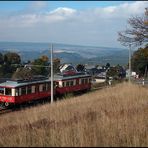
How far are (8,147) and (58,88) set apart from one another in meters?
28.7

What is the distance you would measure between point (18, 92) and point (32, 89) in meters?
1.97

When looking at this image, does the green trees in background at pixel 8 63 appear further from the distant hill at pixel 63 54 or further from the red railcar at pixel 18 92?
the red railcar at pixel 18 92

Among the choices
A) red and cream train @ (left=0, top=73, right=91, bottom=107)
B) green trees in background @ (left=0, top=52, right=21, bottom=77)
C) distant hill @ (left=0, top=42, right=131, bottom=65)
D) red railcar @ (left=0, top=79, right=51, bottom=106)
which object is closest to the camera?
red railcar @ (left=0, top=79, right=51, bottom=106)

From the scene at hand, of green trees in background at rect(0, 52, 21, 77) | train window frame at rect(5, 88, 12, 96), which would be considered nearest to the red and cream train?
train window frame at rect(5, 88, 12, 96)

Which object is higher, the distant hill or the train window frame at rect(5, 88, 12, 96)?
the distant hill

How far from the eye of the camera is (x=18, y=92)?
27.6 metres

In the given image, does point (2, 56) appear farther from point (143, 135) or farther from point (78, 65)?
point (143, 135)

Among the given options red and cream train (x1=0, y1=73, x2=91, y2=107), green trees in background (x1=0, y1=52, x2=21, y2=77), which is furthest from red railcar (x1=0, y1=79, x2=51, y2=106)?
green trees in background (x1=0, y1=52, x2=21, y2=77)

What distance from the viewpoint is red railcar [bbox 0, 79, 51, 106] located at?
27.5 m

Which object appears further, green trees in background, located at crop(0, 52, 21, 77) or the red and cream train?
green trees in background, located at crop(0, 52, 21, 77)

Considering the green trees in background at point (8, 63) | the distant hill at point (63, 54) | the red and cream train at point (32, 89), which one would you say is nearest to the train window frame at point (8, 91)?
the red and cream train at point (32, 89)

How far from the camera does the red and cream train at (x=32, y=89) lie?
27656 millimetres

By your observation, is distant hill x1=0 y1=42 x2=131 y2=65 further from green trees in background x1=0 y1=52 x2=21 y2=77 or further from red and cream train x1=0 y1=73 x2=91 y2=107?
red and cream train x1=0 y1=73 x2=91 y2=107

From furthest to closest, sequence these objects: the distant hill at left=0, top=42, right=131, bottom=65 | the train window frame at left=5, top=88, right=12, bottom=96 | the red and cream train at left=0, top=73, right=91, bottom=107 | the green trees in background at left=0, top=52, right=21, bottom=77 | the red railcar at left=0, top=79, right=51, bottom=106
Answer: the green trees in background at left=0, top=52, right=21, bottom=77 → the distant hill at left=0, top=42, right=131, bottom=65 → the train window frame at left=5, top=88, right=12, bottom=96 → the red and cream train at left=0, top=73, right=91, bottom=107 → the red railcar at left=0, top=79, right=51, bottom=106
